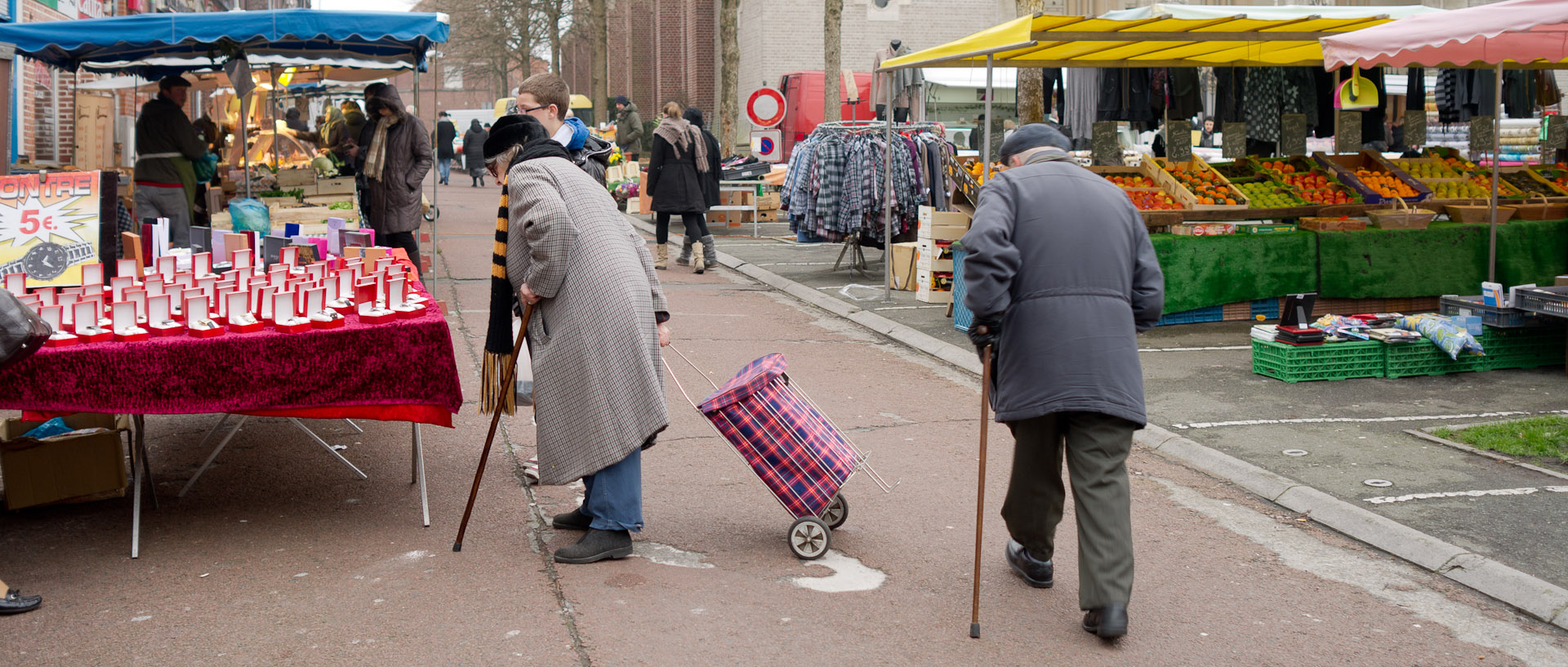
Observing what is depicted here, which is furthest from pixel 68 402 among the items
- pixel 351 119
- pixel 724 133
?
pixel 724 133

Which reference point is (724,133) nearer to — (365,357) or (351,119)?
(351,119)

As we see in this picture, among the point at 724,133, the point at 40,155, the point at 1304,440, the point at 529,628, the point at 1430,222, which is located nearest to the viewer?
the point at 529,628

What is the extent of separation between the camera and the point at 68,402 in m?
4.41

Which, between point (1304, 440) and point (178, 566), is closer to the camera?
point (178, 566)

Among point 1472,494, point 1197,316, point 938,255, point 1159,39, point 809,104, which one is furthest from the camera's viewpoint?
point 809,104

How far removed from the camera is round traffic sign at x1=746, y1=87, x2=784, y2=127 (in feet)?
61.9

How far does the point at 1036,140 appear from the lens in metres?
4.43

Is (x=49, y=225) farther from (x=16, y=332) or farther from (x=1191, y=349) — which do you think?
(x=1191, y=349)

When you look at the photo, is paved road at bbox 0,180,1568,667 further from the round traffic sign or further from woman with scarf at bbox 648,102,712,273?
the round traffic sign

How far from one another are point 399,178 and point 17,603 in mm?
7259

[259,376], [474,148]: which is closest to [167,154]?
[259,376]

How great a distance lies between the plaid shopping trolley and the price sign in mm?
3424

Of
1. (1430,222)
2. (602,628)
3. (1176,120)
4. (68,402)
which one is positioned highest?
(1176,120)

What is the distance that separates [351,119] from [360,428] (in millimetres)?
9335
